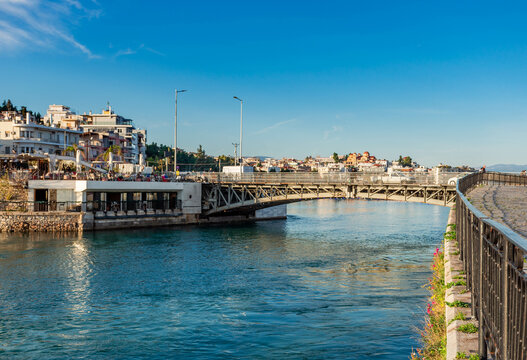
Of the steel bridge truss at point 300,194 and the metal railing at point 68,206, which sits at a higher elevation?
the steel bridge truss at point 300,194

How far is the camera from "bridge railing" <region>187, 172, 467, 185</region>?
48.0 meters

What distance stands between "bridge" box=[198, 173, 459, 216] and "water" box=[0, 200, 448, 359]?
19.0 ft

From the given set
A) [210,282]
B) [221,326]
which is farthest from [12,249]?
[221,326]

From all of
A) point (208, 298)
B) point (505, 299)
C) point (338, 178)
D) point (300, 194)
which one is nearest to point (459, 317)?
point (505, 299)

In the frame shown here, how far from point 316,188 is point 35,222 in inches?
1282

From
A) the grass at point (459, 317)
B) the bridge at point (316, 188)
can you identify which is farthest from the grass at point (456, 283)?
the bridge at point (316, 188)

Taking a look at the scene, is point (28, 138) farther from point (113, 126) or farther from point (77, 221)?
point (113, 126)

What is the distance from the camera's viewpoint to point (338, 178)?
5488 cm

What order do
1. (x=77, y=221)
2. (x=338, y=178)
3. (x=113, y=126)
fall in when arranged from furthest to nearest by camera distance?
(x=113, y=126)
(x=338, y=178)
(x=77, y=221)

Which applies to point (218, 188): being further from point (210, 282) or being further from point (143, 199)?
point (210, 282)

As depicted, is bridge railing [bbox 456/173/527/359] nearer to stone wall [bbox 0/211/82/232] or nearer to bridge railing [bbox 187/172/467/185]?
bridge railing [bbox 187/172/467/185]

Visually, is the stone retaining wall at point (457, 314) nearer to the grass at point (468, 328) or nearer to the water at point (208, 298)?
the grass at point (468, 328)

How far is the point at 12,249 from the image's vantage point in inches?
1572

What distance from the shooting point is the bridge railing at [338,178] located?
158 feet
